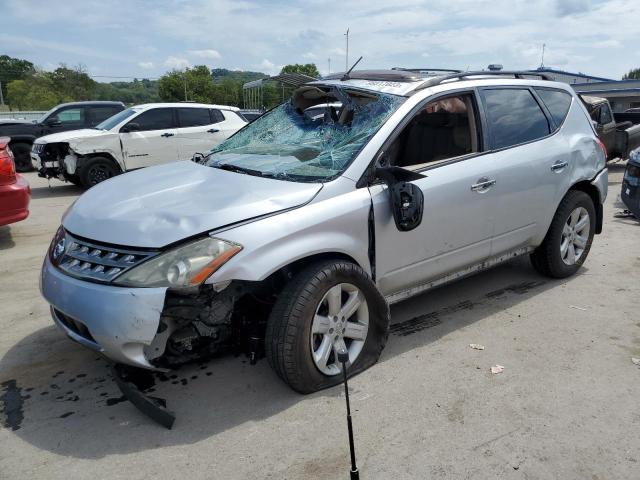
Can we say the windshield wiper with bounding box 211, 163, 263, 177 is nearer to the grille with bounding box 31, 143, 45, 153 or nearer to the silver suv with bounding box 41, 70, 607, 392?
the silver suv with bounding box 41, 70, 607, 392

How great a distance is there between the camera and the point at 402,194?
319 centimetres

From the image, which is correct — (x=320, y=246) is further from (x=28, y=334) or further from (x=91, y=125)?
(x=91, y=125)

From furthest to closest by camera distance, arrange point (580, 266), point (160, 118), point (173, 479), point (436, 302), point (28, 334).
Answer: point (160, 118)
point (580, 266)
point (436, 302)
point (28, 334)
point (173, 479)

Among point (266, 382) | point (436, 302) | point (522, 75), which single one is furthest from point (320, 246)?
point (522, 75)

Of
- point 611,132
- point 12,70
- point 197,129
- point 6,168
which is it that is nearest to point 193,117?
point 197,129

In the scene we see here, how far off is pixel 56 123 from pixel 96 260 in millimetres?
11802

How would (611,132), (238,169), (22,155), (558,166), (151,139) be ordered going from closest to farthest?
(238,169) → (558,166) → (151,139) → (611,132) → (22,155)

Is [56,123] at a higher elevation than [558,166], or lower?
higher

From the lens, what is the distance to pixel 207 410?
9.50 feet

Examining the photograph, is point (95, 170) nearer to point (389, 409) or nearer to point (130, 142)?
point (130, 142)

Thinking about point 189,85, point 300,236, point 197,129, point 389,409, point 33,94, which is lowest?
point 389,409

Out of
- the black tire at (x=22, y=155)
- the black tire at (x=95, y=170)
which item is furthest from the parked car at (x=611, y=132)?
the black tire at (x=22, y=155)

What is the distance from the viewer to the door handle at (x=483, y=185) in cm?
373

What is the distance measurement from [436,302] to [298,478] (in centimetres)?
233
